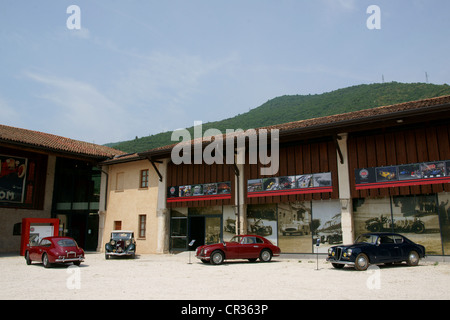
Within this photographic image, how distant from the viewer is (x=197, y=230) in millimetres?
23047

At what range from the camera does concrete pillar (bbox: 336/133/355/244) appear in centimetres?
1720

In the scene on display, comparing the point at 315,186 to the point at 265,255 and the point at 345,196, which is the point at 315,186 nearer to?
the point at 345,196

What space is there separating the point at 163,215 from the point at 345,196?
469 inches

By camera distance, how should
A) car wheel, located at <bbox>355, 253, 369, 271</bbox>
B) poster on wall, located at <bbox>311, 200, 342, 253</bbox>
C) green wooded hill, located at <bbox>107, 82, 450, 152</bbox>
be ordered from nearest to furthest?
car wheel, located at <bbox>355, 253, 369, 271</bbox> → poster on wall, located at <bbox>311, 200, 342, 253</bbox> → green wooded hill, located at <bbox>107, 82, 450, 152</bbox>

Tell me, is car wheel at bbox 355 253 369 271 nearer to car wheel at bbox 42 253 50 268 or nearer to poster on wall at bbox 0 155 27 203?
car wheel at bbox 42 253 50 268

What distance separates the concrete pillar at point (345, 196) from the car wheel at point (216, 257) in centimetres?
588

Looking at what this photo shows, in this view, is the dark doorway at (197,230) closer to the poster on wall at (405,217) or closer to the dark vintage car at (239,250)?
the dark vintage car at (239,250)

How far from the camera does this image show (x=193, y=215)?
23.3 meters

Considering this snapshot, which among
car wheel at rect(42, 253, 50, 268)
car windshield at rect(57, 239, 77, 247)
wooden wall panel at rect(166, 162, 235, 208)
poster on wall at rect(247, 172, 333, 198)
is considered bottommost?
car wheel at rect(42, 253, 50, 268)

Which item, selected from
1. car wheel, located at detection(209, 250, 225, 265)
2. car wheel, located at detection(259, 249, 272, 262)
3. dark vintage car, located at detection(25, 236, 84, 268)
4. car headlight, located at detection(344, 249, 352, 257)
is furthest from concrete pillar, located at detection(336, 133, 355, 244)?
dark vintage car, located at detection(25, 236, 84, 268)

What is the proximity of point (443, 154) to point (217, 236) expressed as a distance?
12565mm

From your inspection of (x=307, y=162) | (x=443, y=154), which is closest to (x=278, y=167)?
(x=307, y=162)
